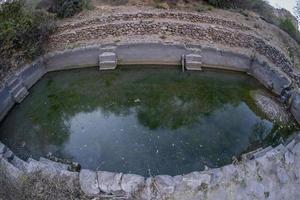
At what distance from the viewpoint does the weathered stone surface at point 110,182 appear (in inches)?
268

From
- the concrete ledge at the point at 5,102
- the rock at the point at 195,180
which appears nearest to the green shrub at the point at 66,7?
the concrete ledge at the point at 5,102

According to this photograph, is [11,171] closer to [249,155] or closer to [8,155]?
[8,155]

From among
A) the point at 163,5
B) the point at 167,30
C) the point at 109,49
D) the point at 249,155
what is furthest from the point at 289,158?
the point at 163,5

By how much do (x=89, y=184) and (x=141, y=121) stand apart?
3.22 metres

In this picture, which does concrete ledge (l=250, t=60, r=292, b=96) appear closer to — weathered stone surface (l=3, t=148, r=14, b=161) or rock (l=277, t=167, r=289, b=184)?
rock (l=277, t=167, r=289, b=184)

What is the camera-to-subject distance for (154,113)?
10.0 m

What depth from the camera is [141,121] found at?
9.74 m

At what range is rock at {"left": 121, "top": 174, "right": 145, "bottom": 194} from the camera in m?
6.79

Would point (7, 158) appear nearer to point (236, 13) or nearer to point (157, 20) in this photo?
point (157, 20)

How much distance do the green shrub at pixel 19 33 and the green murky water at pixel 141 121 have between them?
1.02 metres

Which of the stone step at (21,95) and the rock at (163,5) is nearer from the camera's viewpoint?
the stone step at (21,95)

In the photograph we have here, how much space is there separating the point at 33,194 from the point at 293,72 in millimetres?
8132

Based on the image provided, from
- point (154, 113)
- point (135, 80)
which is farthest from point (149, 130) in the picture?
point (135, 80)

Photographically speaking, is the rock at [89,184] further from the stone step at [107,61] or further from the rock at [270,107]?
the rock at [270,107]
